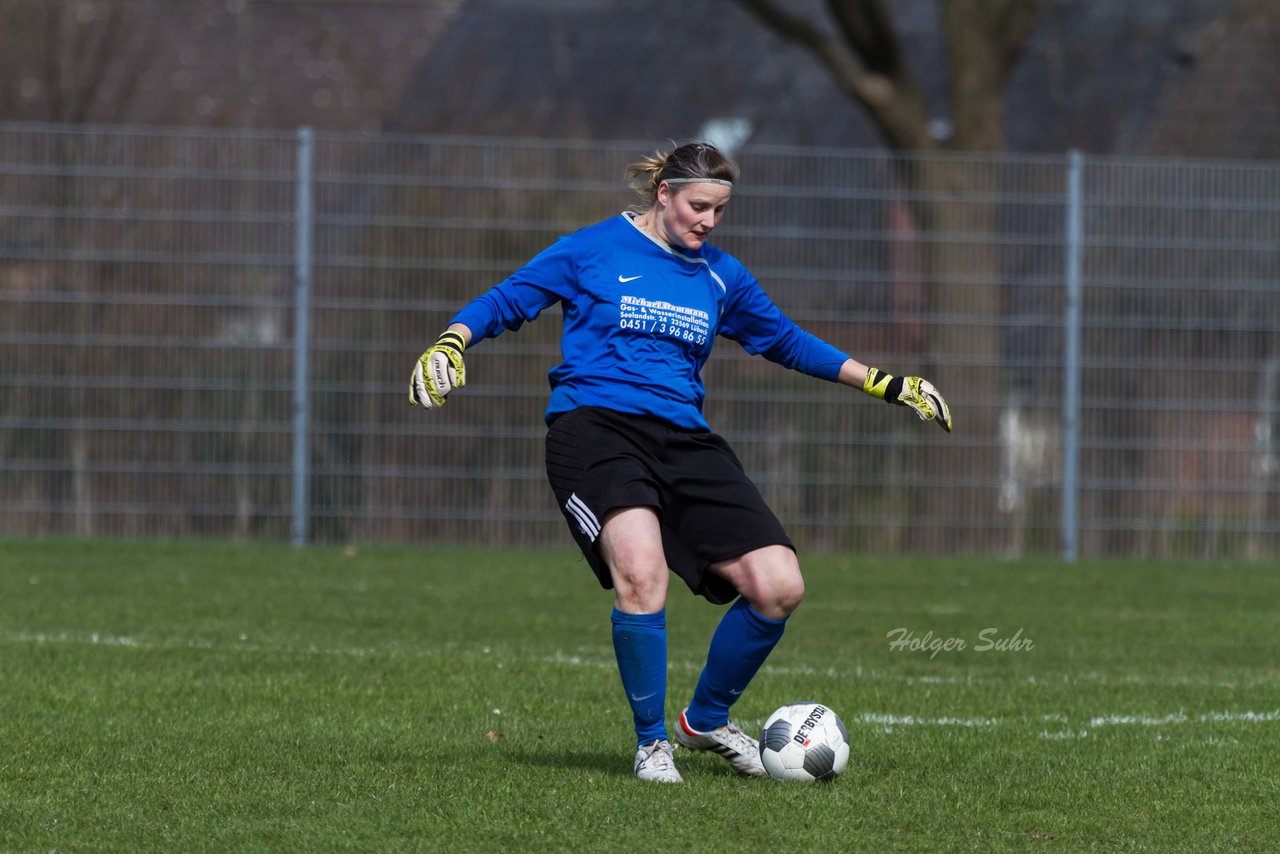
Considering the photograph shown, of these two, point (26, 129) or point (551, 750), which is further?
point (26, 129)

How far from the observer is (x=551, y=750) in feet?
20.4

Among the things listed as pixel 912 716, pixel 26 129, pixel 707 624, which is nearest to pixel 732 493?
pixel 912 716

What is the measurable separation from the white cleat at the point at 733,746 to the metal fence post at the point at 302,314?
8.19 meters

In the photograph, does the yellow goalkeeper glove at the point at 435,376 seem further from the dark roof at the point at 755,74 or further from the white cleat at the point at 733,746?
the dark roof at the point at 755,74

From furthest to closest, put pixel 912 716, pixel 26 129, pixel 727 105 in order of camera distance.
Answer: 1. pixel 727 105
2. pixel 26 129
3. pixel 912 716

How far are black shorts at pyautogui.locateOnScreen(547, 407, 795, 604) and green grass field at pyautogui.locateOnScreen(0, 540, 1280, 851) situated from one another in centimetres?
67

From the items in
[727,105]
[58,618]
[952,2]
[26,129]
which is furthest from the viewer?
[727,105]

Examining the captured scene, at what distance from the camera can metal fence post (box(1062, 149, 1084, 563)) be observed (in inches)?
549

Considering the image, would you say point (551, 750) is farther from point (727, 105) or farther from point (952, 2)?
point (727, 105)

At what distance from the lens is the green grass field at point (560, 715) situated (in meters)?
5.01

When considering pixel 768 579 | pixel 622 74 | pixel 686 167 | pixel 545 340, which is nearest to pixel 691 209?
pixel 686 167

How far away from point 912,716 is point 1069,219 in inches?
300

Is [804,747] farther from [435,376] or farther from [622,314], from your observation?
[435,376]

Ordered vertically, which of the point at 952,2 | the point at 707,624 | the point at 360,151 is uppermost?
the point at 952,2
